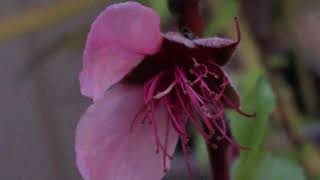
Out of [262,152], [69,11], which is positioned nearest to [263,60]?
[69,11]

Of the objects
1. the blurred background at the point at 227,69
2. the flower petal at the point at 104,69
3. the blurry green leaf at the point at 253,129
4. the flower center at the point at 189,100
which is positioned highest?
the flower petal at the point at 104,69

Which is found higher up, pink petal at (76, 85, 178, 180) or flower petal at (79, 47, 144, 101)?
flower petal at (79, 47, 144, 101)

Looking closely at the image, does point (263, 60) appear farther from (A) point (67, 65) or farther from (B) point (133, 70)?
(A) point (67, 65)

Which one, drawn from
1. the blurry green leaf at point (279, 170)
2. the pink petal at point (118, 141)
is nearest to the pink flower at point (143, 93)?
the pink petal at point (118, 141)

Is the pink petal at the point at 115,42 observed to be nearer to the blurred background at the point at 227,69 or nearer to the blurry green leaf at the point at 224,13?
the blurred background at the point at 227,69

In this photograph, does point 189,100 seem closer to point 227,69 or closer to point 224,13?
point 227,69

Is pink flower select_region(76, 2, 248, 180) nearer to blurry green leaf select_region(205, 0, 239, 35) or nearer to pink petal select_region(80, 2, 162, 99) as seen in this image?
pink petal select_region(80, 2, 162, 99)

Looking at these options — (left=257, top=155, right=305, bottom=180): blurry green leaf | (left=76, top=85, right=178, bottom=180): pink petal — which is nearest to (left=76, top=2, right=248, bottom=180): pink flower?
(left=76, top=85, right=178, bottom=180): pink petal
